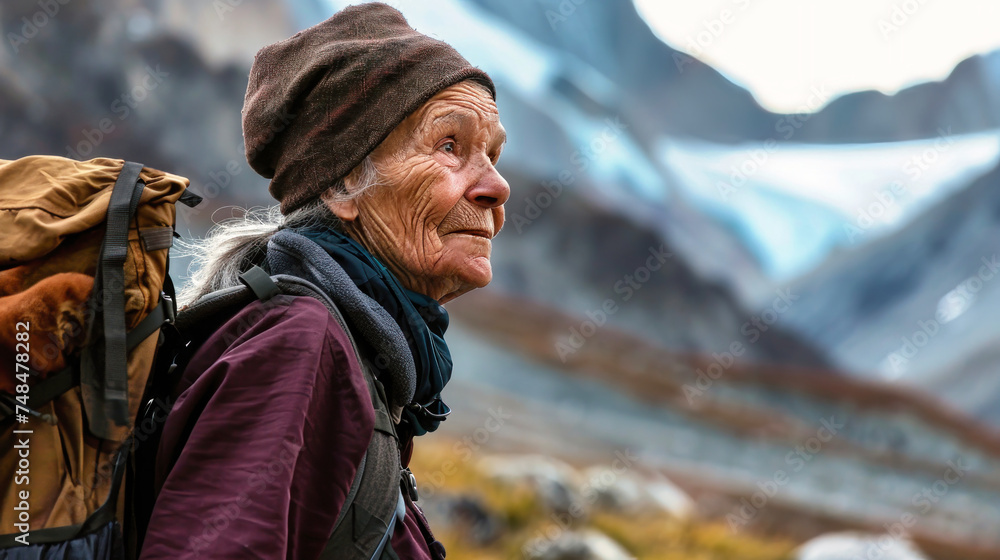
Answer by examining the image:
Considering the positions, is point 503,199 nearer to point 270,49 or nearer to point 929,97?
point 270,49

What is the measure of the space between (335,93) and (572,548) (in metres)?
5.34

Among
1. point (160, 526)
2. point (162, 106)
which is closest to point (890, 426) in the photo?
point (162, 106)

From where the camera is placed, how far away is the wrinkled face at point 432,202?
1.67m

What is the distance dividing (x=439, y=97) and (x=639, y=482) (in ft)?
25.1

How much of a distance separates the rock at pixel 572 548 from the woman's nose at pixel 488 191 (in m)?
5.04

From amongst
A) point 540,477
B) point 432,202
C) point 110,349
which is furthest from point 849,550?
point 110,349

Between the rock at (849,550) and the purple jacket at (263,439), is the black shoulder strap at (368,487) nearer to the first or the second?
the purple jacket at (263,439)

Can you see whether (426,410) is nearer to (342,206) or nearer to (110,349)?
(342,206)

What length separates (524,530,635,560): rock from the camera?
6309 millimetres

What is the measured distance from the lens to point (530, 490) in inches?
296

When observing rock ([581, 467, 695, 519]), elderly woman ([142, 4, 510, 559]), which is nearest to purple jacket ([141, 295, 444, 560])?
elderly woman ([142, 4, 510, 559])

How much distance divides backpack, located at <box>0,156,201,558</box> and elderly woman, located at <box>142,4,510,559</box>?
9cm

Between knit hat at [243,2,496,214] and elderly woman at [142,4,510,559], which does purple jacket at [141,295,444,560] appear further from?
knit hat at [243,2,496,214]

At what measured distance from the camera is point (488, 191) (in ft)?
5.63
